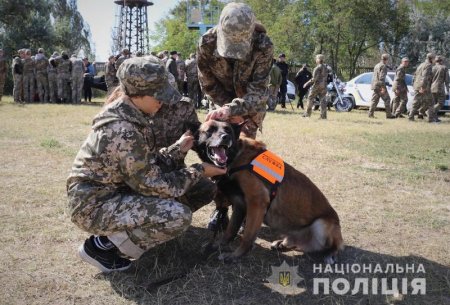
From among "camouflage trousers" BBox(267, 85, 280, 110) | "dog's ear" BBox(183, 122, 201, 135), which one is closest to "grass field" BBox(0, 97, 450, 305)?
"dog's ear" BBox(183, 122, 201, 135)

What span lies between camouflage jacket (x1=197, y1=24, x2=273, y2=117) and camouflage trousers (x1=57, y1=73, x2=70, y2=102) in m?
15.4

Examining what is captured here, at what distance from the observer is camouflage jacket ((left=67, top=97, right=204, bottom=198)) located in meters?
2.71

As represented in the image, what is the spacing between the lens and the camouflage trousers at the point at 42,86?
18062 mm

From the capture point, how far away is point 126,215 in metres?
2.88

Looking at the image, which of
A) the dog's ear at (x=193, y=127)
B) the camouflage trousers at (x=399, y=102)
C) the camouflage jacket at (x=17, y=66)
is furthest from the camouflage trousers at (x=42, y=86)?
the dog's ear at (x=193, y=127)

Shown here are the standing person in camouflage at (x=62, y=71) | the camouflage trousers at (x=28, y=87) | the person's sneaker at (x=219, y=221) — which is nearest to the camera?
the person's sneaker at (x=219, y=221)

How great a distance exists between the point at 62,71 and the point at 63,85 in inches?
26.0

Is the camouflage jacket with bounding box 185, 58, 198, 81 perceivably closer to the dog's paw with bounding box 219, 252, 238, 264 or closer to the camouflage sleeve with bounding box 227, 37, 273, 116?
the camouflage sleeve with bounding box 227, 37, 273, 116

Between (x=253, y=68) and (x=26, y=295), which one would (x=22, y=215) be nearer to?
(x=26, y=295)

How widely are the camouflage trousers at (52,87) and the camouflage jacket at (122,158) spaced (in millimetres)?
16829

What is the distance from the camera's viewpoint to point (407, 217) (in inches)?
183

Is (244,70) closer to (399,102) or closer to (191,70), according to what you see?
(399,102)

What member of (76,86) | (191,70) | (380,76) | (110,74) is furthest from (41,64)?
(380,76)

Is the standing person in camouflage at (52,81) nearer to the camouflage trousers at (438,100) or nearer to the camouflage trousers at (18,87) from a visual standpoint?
the camouflage trousers at (18,87)
